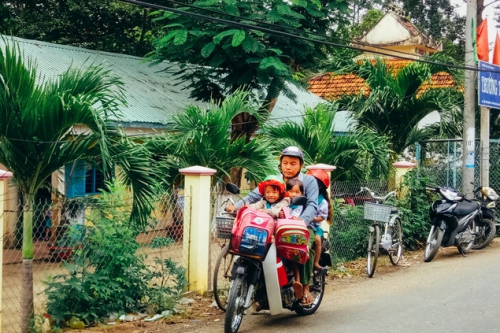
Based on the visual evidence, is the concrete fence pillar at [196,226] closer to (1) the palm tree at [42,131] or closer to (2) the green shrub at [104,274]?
(2) the green shrub at [104,274]

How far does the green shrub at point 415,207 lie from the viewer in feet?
38.9

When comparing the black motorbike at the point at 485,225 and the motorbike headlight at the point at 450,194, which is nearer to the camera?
the motorbike headlight at the point at 450,194

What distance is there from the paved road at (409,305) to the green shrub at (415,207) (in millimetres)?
1705

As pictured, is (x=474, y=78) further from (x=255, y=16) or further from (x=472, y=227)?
(x=255, y=16)

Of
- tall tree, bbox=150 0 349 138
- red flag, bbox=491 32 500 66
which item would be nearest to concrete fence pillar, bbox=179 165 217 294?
tall tree, bbox=150 0 349 138

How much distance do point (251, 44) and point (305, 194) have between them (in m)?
6.57

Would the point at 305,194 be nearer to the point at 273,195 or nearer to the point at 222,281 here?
the point at 273,195

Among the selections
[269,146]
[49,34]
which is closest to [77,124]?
[269,146]

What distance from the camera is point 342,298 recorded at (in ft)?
26.3

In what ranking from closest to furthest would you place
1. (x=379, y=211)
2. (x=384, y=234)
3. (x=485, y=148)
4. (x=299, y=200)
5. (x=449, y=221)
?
1. (x=299, y=200)
2. (x=379, y=211)
3. (x=384, y=234)
4. (x=449, y=221)
5. (x=485, y=148)

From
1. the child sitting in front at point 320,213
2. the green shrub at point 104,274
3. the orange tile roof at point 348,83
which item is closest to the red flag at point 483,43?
the orange tile roof at point 348,83

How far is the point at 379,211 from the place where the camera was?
9539 millimetres

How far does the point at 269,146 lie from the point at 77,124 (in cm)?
466

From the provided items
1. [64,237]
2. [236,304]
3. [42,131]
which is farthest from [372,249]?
[42,131]
